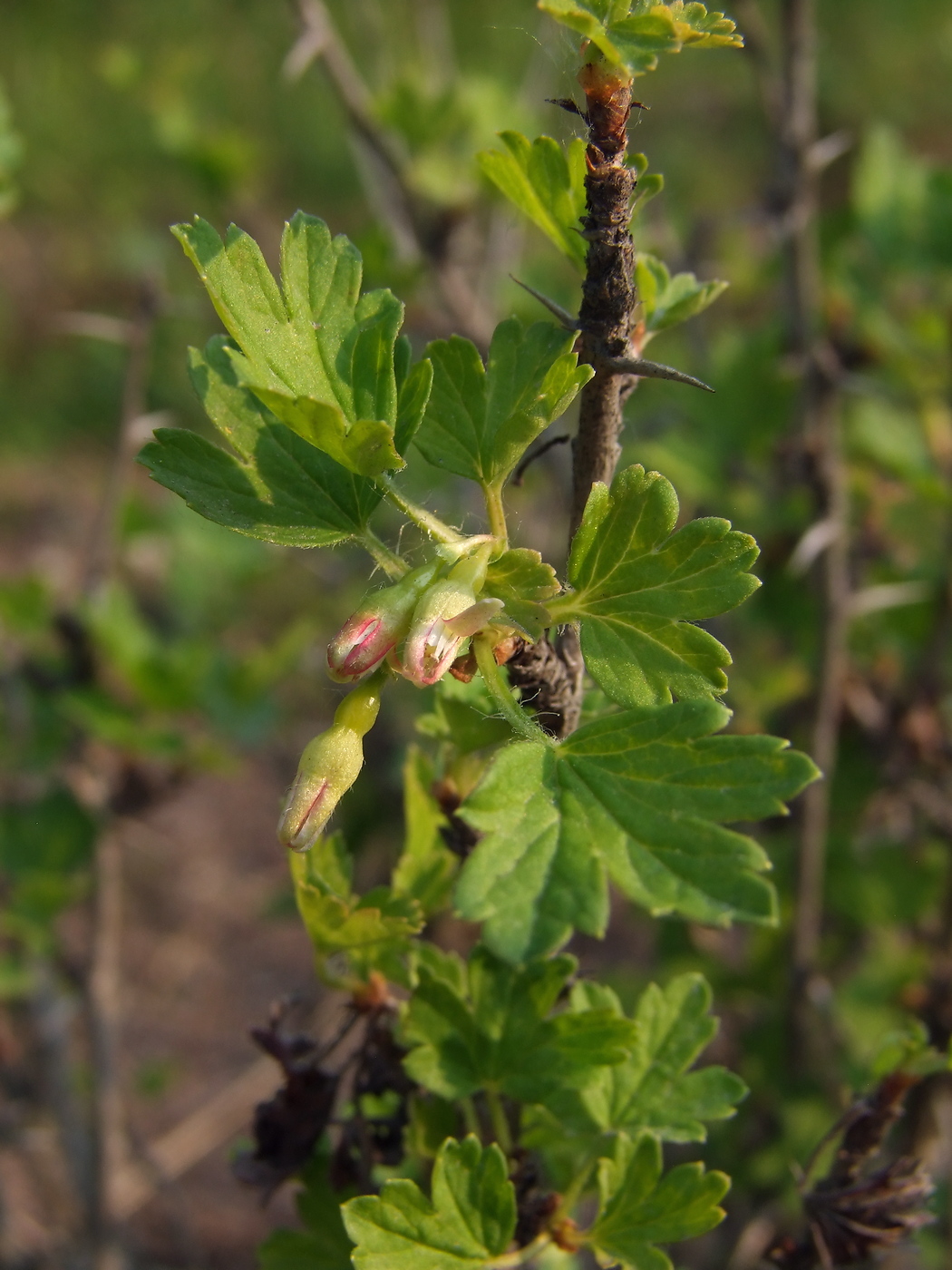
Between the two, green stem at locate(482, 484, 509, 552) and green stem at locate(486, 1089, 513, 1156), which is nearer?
Result: green stem at locate(482, 484, 509, 552)

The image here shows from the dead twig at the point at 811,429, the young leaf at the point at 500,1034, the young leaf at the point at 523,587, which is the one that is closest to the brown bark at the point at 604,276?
the young leaf at the point at 523,587

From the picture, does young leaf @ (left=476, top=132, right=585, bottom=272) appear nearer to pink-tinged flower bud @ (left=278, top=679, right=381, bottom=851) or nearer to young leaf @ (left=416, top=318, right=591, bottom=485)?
young leaf @ (left=416, top=318, right=591, bottom=485)

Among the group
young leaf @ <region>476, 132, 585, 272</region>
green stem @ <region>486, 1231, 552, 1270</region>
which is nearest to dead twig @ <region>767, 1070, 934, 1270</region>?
green stem @ <region>486, 1231, 552, 1270</region>

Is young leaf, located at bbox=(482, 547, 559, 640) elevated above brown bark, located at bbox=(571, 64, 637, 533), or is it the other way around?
brown bark, located at bbox=(571, 64, 637, 533)

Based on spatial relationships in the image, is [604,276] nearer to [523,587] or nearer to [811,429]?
[523,587]

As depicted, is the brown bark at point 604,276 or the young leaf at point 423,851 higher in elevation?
the brown bark at point 604,276

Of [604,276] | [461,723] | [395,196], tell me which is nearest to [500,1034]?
[461,723]

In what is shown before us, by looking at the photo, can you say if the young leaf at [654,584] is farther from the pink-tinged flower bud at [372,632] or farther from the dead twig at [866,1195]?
the dead twig at [866,1195]

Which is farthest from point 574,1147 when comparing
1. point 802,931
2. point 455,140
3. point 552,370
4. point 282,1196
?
point 455,140

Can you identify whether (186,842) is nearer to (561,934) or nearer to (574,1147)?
(574,1147)
